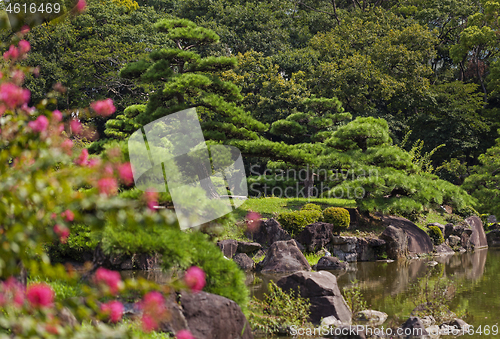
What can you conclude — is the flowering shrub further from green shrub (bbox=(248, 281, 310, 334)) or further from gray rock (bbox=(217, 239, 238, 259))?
gray rock (bbox=(217, 239, 238, 259))

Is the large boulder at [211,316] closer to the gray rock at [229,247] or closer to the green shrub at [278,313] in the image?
the green shrub at [278,313]

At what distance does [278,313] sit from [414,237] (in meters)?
8.30

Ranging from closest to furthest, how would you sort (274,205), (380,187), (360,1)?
(380,187) → (274,205) → (360,1)

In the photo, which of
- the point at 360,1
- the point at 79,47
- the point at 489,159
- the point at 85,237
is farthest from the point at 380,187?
the point at 360,1

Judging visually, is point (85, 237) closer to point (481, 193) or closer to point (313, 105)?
point (313, 105)

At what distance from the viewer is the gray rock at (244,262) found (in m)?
10.7

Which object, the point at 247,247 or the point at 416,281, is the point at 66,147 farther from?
the point at 247,247

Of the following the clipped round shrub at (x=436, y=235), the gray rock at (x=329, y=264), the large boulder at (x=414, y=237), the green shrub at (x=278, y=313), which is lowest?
the clipped round shrub at (x=436, y=235)

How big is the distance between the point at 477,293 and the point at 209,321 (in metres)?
5.76

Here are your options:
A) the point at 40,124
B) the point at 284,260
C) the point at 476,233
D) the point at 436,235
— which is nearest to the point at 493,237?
the point at 476,233

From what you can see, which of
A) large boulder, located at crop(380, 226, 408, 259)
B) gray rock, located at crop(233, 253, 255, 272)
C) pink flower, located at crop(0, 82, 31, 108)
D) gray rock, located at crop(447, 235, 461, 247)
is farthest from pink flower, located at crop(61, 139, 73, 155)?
gray rock, located at crop(447, 235, 461, 247)

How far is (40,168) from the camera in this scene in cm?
244

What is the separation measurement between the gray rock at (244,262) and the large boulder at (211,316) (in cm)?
591

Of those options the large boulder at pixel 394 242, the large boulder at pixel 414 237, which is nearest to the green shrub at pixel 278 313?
the large boulder at pixel 394 242
